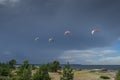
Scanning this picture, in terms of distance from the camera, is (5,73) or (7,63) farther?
(7,63)

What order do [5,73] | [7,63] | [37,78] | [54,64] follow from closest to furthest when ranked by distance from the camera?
[37,78], [5,73], [54,64], [7,63]

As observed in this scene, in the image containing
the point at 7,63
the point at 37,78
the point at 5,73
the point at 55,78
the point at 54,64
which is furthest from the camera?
the point at 7,63

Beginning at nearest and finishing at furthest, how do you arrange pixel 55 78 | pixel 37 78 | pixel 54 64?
pixel 37 78 < pixel 55 78 < pixel 54 64

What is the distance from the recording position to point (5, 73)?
107m

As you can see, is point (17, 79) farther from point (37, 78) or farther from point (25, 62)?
point (25, 62)

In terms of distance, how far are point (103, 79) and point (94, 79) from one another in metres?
3.42

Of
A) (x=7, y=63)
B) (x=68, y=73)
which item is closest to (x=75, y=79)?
(x=68, y=73)

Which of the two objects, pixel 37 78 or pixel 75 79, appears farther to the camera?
pixel 75 79

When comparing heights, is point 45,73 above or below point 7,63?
below

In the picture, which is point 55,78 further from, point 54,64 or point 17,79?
point 54,64

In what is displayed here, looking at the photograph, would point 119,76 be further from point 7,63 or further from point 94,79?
point 7,63

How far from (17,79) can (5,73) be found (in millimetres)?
24161

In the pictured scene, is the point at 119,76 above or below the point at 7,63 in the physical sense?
below

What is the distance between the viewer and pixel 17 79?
8369cm
